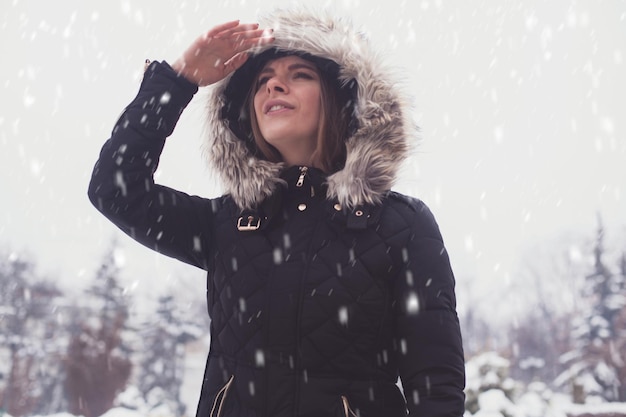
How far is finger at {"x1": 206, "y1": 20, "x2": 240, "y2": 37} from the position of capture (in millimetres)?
1904

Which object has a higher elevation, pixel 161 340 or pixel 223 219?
pixel 223 219

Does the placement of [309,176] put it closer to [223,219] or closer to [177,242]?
[223,219]

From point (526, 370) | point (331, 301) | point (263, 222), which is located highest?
point (263, 222)

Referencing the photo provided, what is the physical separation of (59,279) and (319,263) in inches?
1471

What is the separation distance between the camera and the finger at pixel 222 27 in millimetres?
1904

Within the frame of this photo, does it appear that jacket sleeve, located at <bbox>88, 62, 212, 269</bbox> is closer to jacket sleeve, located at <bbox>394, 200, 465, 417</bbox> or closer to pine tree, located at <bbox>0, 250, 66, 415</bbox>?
jacket sleeve, located at <bbox>394, 200, 465, 417</bbox>

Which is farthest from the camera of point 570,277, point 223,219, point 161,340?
point 570,277

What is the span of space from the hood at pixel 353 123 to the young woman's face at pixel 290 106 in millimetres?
75

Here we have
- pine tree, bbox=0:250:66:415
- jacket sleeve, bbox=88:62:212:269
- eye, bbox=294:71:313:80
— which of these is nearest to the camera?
jacket sleeve, bbox=88:62:212:269

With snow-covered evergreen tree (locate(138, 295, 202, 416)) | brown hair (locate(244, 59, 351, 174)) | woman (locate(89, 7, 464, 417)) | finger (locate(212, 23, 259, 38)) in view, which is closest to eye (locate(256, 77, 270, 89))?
woman (locate(89, 7, 464, 417))

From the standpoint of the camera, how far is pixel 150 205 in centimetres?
183

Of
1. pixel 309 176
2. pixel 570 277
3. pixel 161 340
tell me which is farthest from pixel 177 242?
pixel 570 277

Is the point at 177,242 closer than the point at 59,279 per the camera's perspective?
Yes

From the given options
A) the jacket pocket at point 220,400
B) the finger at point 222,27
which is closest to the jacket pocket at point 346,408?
the jacket pocket at point 220,400
